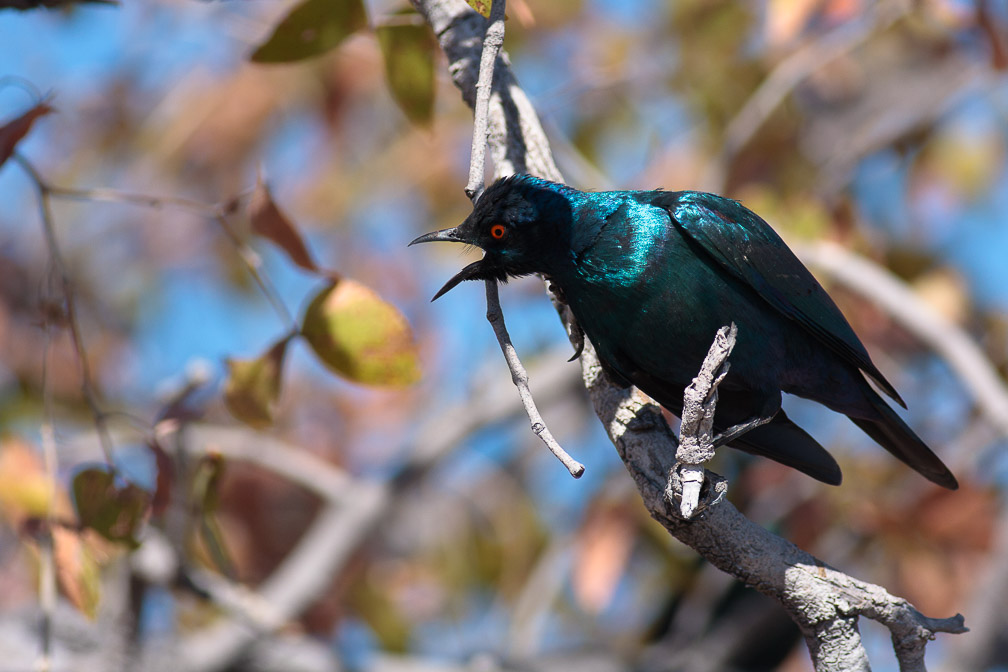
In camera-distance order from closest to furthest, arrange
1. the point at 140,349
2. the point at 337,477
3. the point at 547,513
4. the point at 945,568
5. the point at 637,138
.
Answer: the point at 945,568
the point at 337,477
the point at 547,513
the point at 637,138
the point at 140,349

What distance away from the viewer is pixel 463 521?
6.12m

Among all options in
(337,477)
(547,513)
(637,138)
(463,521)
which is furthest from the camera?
(637,138)

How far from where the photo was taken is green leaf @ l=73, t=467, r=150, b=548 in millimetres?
2396

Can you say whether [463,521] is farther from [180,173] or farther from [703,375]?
[703,375]

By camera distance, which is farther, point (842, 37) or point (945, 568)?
point (842, 37)

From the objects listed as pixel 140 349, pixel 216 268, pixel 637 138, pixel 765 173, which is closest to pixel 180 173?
pixel 216 268

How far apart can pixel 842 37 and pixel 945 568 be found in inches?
103

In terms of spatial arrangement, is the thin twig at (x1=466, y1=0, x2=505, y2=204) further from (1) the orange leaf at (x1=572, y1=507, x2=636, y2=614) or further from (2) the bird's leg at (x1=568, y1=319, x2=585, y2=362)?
(1) the orange leaf at (x1=572, y1=507, x2=636, y2=614)

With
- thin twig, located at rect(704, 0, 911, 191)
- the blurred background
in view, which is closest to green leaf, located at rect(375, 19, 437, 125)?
the blurred background

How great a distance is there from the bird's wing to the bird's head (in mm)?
335

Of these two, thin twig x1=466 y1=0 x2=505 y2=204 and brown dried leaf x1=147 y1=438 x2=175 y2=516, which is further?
brown dried leaf x1=147 y1=438 x2=175 y2=516

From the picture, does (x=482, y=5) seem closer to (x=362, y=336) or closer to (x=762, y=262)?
(x=362, y=336)

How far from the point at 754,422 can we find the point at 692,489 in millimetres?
678

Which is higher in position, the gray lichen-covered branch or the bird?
the bird
